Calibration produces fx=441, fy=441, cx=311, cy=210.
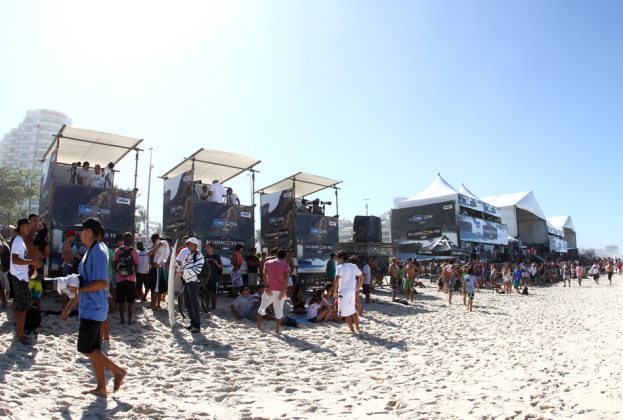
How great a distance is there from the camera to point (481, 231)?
36.3 meters

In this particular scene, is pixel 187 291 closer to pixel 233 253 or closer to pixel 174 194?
pixel 233 253

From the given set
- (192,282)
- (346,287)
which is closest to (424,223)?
(346,287)

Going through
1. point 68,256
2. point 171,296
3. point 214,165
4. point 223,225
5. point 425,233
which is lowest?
point 171,296

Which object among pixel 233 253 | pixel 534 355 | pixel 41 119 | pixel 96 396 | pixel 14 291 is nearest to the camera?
pixel 96 396

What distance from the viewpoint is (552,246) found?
5056 cm

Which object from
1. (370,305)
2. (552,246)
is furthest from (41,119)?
(370,305)

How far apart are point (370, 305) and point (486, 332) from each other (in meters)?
4.43

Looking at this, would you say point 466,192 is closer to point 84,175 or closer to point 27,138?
point 84,175

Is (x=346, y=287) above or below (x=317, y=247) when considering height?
below

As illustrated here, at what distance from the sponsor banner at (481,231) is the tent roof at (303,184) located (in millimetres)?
21912

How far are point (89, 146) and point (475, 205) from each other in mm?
32426

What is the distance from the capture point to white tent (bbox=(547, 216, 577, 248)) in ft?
203

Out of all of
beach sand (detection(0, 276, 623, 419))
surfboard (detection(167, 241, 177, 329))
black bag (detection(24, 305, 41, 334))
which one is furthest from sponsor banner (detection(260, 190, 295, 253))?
black bag (detection(24, 305, 41, 334))

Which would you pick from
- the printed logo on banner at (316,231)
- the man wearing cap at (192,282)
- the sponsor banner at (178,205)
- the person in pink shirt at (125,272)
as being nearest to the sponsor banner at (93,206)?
the sponsor banner at (178,205)
